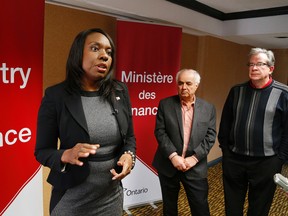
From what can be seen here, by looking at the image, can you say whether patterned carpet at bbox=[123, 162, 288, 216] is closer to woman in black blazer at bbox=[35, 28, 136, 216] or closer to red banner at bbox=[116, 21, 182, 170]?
red banner at bbox=[116, 21, 182, 170]

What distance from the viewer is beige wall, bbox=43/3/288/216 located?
2508 mm

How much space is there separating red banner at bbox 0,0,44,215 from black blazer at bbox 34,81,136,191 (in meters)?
0.89

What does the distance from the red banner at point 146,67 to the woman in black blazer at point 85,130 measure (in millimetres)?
Result: 1542

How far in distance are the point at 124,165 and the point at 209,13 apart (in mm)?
3068

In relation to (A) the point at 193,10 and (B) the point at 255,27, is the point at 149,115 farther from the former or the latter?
(B) the point at 255,27

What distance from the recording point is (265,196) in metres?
2.22

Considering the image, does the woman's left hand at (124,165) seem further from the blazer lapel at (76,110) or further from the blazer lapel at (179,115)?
the blazer lapel at (179,115)

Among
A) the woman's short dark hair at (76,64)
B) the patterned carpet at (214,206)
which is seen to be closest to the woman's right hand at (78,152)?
the woman's short dark hair at (76,64)

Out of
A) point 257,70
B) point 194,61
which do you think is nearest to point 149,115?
point 257,70

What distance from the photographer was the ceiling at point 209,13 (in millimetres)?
2650

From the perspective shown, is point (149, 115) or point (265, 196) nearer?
point (265, 196)

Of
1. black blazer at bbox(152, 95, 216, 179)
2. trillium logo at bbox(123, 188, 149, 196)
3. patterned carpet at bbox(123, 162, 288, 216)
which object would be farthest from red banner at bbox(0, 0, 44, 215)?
patterned carpet at bbox(123, 162, 288, 216)

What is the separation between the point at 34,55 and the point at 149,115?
145 cm

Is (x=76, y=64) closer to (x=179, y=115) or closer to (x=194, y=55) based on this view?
(x=179, y=115)
